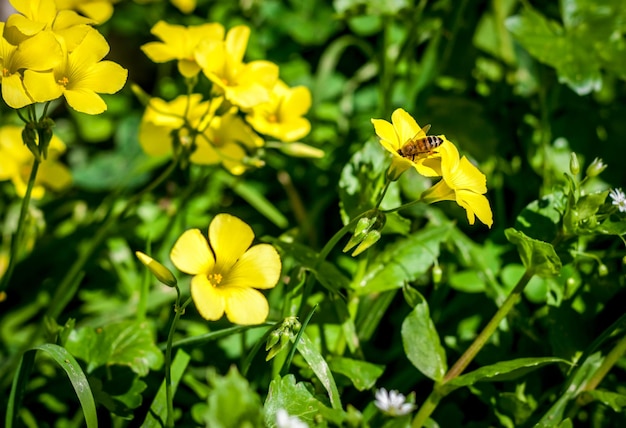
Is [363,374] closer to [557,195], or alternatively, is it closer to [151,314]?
[557,195]

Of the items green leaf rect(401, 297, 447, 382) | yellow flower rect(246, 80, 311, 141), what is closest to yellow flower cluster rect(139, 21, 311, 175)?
yellow flower rect(246, 80, 311, 141)

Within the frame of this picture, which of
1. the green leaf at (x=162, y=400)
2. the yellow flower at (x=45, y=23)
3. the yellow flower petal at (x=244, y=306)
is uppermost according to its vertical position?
the yellow flower at (x=45, y=23)

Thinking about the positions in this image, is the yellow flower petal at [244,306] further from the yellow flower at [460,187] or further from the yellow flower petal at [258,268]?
the yellow flower at [460,187]

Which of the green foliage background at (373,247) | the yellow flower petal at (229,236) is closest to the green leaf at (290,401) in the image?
the green foliage background at (373,247)

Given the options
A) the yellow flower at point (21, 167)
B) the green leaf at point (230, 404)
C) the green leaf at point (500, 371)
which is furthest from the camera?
the yellow flower at point (21, 167)

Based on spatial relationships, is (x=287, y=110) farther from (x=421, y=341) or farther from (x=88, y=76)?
(x=421, y=341)

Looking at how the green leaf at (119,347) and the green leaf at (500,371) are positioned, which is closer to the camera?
the green leaf at (500,371)
